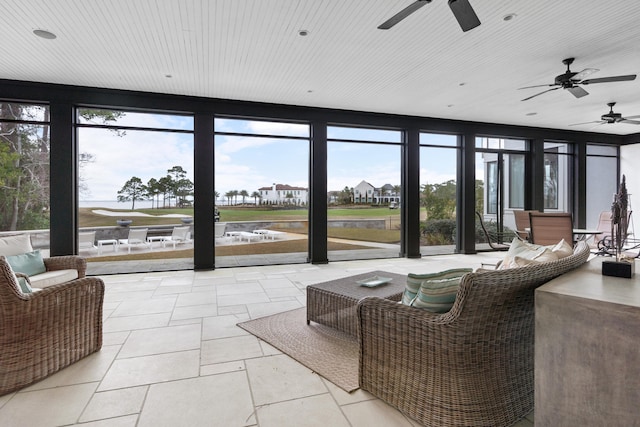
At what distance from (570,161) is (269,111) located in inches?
316

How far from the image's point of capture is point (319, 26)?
341cm

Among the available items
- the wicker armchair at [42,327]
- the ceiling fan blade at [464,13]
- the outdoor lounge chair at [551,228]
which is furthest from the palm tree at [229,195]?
the outdoor lounge chair at [551,228]

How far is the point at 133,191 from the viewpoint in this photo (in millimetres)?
5801

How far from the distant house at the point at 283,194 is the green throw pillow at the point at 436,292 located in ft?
15.5

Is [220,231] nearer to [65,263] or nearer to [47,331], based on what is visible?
[65,263]

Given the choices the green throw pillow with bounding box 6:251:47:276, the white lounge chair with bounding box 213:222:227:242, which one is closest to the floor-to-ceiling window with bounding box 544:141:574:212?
the white lounge chair with bounding box 213:222:227:242

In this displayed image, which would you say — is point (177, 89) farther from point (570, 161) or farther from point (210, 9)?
point (570, 161)

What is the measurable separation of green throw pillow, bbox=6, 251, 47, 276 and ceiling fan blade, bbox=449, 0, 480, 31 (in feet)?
15.2

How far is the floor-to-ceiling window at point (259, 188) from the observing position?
610 cm

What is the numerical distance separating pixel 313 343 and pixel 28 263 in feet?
10.1

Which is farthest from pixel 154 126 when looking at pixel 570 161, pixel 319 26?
pixel 570 161

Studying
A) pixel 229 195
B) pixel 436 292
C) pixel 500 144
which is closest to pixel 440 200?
pixel 500 144

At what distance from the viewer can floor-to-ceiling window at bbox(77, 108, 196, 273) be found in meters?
5.46

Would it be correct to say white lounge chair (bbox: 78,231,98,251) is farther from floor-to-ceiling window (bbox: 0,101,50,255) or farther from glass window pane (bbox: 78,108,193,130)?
glass window pane (bbox: 78,108,193,130)
